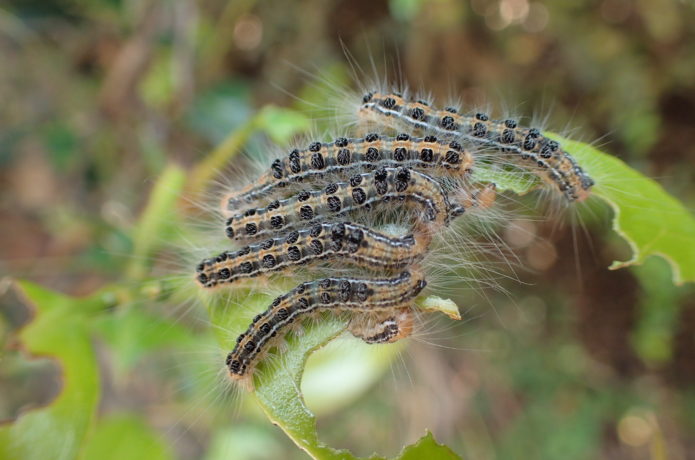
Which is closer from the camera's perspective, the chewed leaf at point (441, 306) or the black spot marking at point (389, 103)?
the chewed leaf at point (441, 306)

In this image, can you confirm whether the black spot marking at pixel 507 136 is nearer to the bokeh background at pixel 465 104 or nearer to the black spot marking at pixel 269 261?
the black spot marking at pixel 269 261

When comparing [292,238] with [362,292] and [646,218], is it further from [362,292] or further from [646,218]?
[646,218]

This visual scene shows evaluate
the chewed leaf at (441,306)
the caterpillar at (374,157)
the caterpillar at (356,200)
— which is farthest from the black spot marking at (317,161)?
the chewed leaf at (441,306)

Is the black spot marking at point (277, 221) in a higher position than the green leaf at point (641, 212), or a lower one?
higher

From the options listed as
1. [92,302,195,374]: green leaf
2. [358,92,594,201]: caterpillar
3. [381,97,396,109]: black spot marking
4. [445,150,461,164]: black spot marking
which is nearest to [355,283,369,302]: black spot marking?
[445,150,461,164]: black spot marking

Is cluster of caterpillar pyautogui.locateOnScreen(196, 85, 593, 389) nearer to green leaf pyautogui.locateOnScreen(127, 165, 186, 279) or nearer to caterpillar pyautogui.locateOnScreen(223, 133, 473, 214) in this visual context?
caterpillar pyautogui.locateOnScreen(223, 133, 473, 214)
